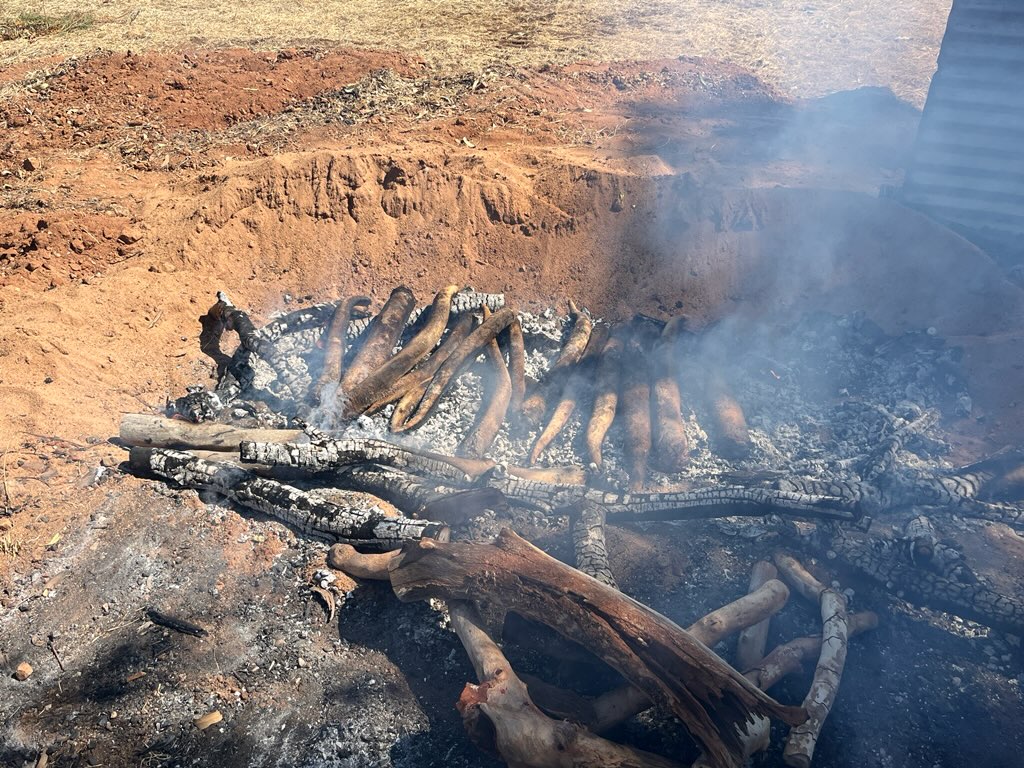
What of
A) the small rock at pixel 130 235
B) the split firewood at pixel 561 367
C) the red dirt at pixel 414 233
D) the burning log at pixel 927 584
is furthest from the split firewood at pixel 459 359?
the small rock at pixel 130 235

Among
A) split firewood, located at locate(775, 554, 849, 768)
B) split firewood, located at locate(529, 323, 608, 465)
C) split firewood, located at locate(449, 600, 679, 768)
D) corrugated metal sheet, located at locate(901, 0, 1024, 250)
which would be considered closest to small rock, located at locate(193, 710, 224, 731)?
split firewood, located at locate(449, 600, 679, 768)

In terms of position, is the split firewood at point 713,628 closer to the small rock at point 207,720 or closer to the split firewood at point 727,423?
the split firewood at point 727,423

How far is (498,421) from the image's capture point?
7.96 metres

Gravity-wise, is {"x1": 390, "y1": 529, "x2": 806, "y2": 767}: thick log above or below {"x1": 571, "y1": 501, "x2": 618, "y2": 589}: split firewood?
above

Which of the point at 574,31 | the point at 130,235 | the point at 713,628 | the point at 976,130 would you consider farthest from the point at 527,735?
the point at 574,31

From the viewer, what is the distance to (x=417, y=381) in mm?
8258

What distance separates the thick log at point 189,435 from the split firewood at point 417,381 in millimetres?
1187

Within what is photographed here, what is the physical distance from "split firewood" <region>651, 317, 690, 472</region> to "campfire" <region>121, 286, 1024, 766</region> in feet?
0.09

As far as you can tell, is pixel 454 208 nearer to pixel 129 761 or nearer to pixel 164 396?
pixel 164 396

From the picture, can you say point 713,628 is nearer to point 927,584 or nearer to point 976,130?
point 927,584

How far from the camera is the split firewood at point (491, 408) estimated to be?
767cm

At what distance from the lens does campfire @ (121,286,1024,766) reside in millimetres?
4738

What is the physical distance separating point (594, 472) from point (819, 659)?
9.78 feet

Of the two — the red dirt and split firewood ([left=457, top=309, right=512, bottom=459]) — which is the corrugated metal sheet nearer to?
the red dirt
